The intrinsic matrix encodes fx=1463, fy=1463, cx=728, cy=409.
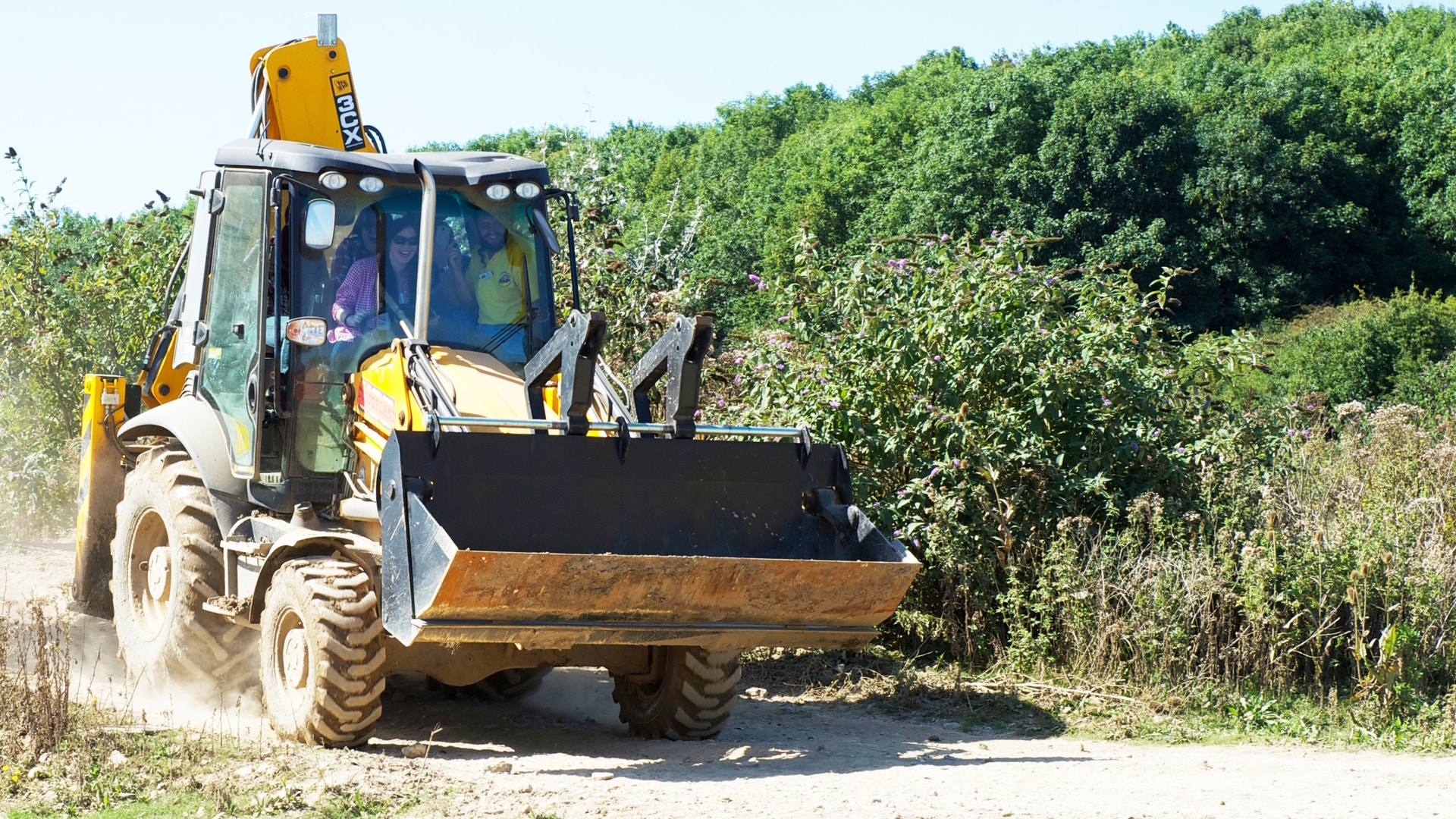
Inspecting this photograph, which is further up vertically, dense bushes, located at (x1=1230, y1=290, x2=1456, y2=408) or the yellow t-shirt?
dense bushes, located at (x1=1230, y1=290, x2=1456, y2=408)

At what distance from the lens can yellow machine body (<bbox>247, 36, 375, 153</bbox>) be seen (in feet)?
30.7

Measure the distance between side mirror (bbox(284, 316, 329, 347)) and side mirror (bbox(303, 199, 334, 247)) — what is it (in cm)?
41

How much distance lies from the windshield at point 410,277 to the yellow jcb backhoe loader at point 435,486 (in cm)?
1

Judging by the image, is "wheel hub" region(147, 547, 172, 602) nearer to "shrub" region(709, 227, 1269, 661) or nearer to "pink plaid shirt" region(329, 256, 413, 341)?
"pink plaid shirt" region(329, 256, 413, 341)

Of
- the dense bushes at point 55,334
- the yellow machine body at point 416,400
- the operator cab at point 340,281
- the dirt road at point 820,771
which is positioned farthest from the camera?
the dense bushes at point 55,334

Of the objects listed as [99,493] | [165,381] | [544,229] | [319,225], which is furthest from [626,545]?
[99,493]

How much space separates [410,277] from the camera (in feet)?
25.0

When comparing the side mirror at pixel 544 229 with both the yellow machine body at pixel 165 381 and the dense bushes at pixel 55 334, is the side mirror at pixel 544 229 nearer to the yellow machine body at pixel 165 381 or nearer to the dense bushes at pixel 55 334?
the yellow machine body at pixel 165 381

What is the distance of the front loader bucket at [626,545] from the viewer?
6.16m

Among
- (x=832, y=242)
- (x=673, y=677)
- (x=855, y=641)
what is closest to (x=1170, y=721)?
(x=855, y=641)

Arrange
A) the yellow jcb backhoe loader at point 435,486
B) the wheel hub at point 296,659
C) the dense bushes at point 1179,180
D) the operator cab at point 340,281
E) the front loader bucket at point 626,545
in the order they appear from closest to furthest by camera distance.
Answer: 1. the front loader bucket at point 626,545
2. the yellow jcb backhoe loader at point 435,486
3. the wheel hub at point 296,659
4. the operator cab at point 340,281
5. the dense bushes at point 1179,180

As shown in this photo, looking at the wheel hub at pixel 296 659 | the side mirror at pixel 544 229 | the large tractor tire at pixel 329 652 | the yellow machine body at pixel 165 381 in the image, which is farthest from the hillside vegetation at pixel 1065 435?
the wheel hub at pixel 296 659

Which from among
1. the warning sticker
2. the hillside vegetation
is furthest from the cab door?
the hillside vegetation

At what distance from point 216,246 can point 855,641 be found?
14.0 feet
